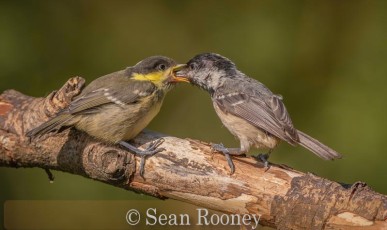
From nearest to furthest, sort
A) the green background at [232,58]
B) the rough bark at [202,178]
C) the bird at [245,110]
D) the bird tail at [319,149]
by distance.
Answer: the rough bark at [202,178] < the bird tail at [319,149] < the bird at [245,110] < the green background at [232,58]

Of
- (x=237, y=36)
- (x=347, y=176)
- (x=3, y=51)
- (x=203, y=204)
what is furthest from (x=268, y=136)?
(x=3, y=51)

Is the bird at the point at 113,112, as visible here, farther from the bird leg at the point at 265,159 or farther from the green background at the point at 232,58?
the green background at the point at 232,58

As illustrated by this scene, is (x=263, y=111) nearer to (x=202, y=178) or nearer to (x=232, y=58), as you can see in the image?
(x=202, y=178)

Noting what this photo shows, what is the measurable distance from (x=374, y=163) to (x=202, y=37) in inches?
77.5

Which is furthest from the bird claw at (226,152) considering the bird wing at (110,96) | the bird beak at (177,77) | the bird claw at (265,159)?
the bird beak at (177,77)

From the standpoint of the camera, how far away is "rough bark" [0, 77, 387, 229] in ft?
11.5

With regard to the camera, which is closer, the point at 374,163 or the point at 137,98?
the point at 137,98

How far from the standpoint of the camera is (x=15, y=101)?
4.39 m

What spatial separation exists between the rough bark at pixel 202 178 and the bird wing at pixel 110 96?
0.16 metres

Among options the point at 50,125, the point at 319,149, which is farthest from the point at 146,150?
the point at 319,149

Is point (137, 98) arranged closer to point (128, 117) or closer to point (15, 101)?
point (128, 117)

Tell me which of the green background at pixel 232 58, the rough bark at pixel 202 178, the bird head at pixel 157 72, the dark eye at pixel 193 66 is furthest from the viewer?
the green background at pixel 232 58

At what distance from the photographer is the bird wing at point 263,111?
388cm

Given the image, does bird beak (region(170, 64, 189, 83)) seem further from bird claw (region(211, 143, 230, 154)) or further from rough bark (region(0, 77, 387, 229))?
bird claw (region(211, 143, 230, 154))
